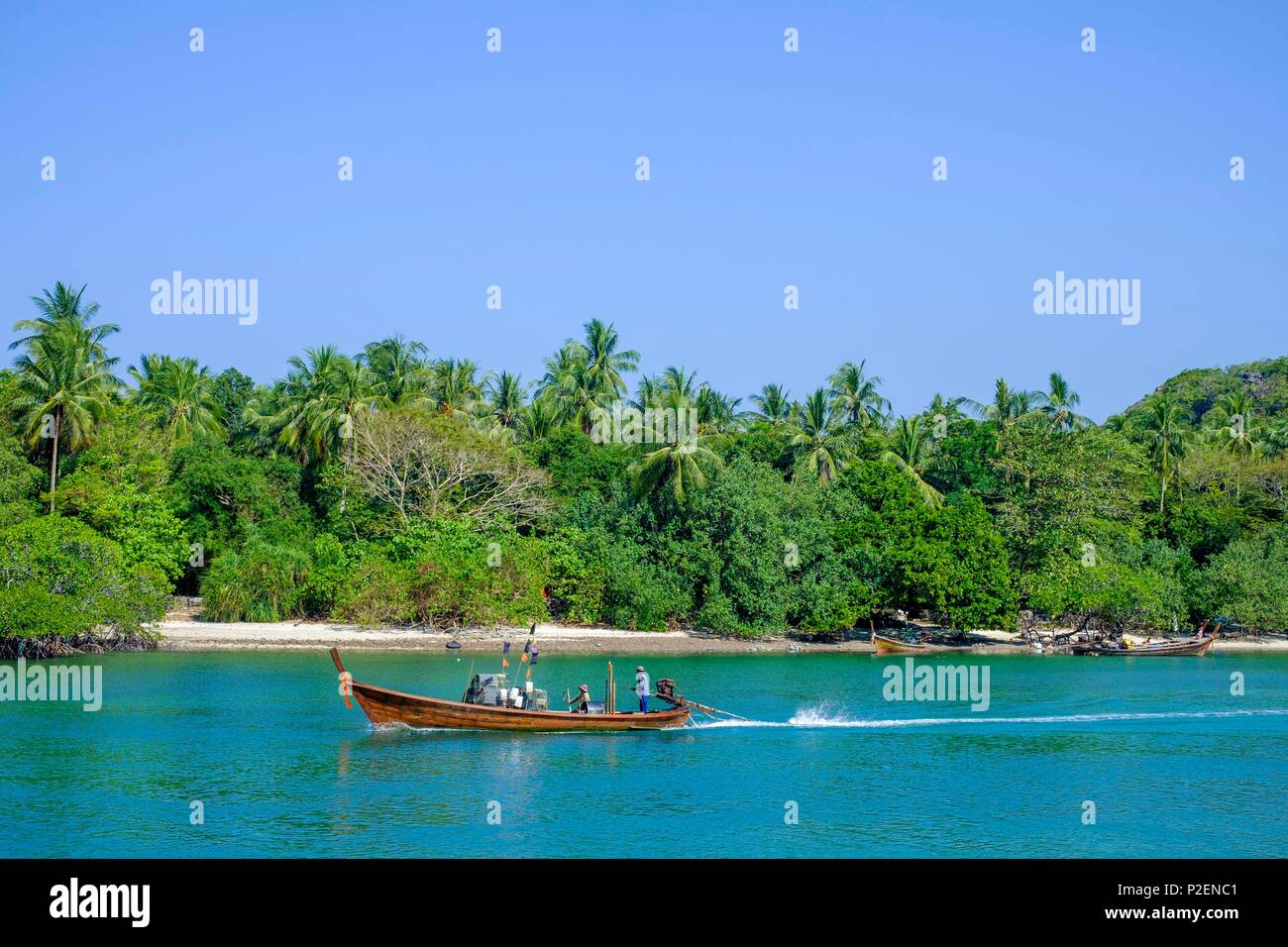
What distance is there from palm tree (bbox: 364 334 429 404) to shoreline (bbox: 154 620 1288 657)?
15326 mm

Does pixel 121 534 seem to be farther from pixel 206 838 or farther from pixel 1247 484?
pixel 1247 484

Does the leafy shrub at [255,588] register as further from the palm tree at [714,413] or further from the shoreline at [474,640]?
the palm tree at [714,413]

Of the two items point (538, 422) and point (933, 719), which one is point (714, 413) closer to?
point (538, 422)

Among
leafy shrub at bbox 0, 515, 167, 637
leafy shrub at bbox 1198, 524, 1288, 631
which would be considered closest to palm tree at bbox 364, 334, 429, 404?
leafy shrub at bbox 0, 515, 167, 637

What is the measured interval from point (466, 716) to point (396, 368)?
129 feet

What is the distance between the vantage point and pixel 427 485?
169 ft

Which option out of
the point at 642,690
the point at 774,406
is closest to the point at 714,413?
the point at 774,406

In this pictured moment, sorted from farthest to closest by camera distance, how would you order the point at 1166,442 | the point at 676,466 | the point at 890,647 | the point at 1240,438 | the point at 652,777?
the point at 1240,438 < the point at 1166,442 < the point at 676,466 < the point at 890,647 < the point at 652,777

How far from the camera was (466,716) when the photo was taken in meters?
27.1

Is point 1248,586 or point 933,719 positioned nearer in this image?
point 933,719

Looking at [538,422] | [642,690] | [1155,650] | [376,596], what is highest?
[538,422]

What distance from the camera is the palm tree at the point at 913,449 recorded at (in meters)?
57.7

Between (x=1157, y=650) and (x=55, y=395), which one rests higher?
(x=55, y=395)

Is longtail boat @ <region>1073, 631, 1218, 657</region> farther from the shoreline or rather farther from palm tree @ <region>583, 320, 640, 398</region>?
palm tree @ <region>583, 320, 640, 398</region>
